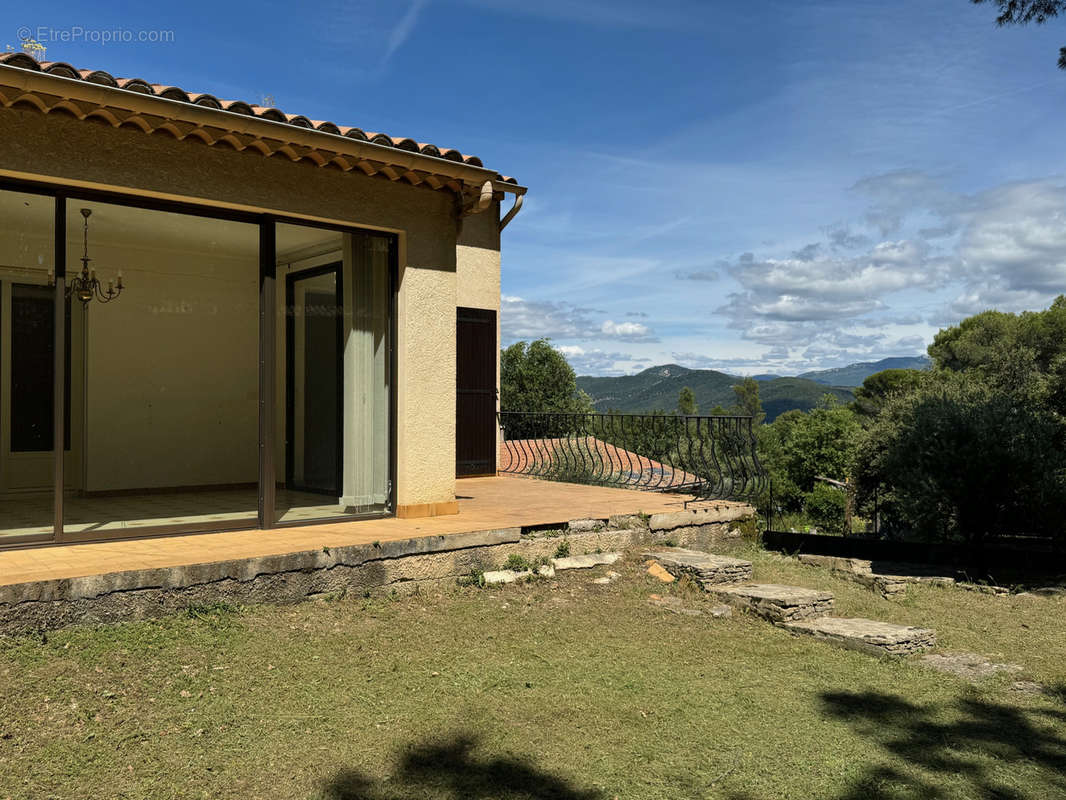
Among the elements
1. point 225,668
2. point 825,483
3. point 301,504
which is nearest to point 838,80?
point 301,504

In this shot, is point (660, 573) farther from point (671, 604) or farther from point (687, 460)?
point (687, 460)

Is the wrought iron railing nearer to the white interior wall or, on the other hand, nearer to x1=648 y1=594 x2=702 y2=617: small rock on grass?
x1=648 y1=594 x2=702 y2=617: small rock on grass

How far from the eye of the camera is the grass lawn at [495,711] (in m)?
2.74

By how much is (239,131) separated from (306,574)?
113 inches

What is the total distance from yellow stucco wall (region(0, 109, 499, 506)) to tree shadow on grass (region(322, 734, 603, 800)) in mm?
3377

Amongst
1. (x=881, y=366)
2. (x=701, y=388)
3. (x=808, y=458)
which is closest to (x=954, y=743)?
(x=808, y=458)

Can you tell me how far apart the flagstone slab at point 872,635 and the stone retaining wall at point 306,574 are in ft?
6.05

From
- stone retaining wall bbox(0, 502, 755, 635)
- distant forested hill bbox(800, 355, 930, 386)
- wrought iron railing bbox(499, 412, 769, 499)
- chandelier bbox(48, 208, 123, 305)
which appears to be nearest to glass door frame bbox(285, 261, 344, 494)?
stone retaining wall bbox(0, 502, 755, 635)

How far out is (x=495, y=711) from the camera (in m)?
3.43

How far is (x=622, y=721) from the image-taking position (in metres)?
3.35

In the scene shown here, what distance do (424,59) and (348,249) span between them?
7413 millimetres

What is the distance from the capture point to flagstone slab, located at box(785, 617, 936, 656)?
452 centimetres

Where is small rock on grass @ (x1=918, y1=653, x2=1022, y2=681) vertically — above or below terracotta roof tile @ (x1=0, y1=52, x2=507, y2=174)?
below

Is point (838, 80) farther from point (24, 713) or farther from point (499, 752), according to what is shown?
point (24, 713)
